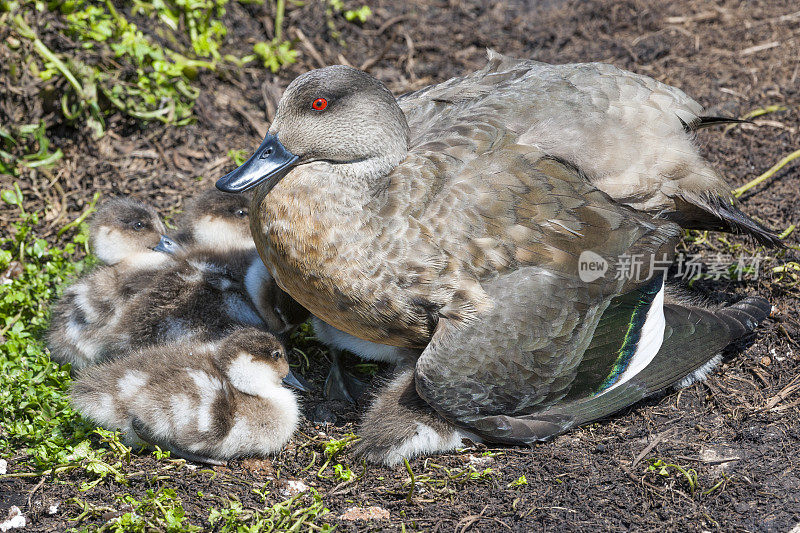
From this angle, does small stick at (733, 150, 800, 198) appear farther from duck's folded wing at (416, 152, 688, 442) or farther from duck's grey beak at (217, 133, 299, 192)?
duck's grey beak at (217, 133, 299, 192)

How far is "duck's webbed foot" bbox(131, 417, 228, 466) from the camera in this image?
402 cm

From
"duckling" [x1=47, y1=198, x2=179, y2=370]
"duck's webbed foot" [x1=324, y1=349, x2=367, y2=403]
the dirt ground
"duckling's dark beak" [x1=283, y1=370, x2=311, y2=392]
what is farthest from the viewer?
"duck's webbed foot" [x1=324, y1=349, x2=367, y2=403]

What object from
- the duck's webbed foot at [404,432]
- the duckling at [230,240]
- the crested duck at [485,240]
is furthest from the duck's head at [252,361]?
the duck's webbed foot at [404,432]

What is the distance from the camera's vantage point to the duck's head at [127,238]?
193 inches

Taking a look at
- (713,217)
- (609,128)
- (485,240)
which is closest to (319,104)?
(485,240)

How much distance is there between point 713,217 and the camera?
14.4ft

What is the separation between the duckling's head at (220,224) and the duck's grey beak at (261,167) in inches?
43.0

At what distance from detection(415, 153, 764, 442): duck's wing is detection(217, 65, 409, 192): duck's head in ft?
1.63

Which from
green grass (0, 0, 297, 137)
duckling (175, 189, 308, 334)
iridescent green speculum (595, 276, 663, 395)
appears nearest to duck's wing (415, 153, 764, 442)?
iridescent green speculum (595, 276, 663, 395)

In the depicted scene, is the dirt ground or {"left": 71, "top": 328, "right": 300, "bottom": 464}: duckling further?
{"left": 71, "top": 328, "right": 300, "bottom": 464}: duckling

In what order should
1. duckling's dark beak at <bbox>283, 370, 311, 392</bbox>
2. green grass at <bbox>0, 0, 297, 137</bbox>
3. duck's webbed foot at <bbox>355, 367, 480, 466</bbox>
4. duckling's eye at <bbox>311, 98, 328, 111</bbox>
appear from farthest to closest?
green grass at <bbox>0, 0, 297, 137</bbox> → duckling's dark beak at <bbox>283, 370, 311, 392</bbox> → duck's webbed foot at <bbox>355, 367, 480, 466</bbox> → duckling's eye at <bbox>311, 98, 328, 111</bbox>

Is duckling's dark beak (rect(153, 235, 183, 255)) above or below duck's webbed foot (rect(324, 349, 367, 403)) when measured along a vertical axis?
above

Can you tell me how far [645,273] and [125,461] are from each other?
2.80m

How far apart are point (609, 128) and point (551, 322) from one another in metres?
1.11
